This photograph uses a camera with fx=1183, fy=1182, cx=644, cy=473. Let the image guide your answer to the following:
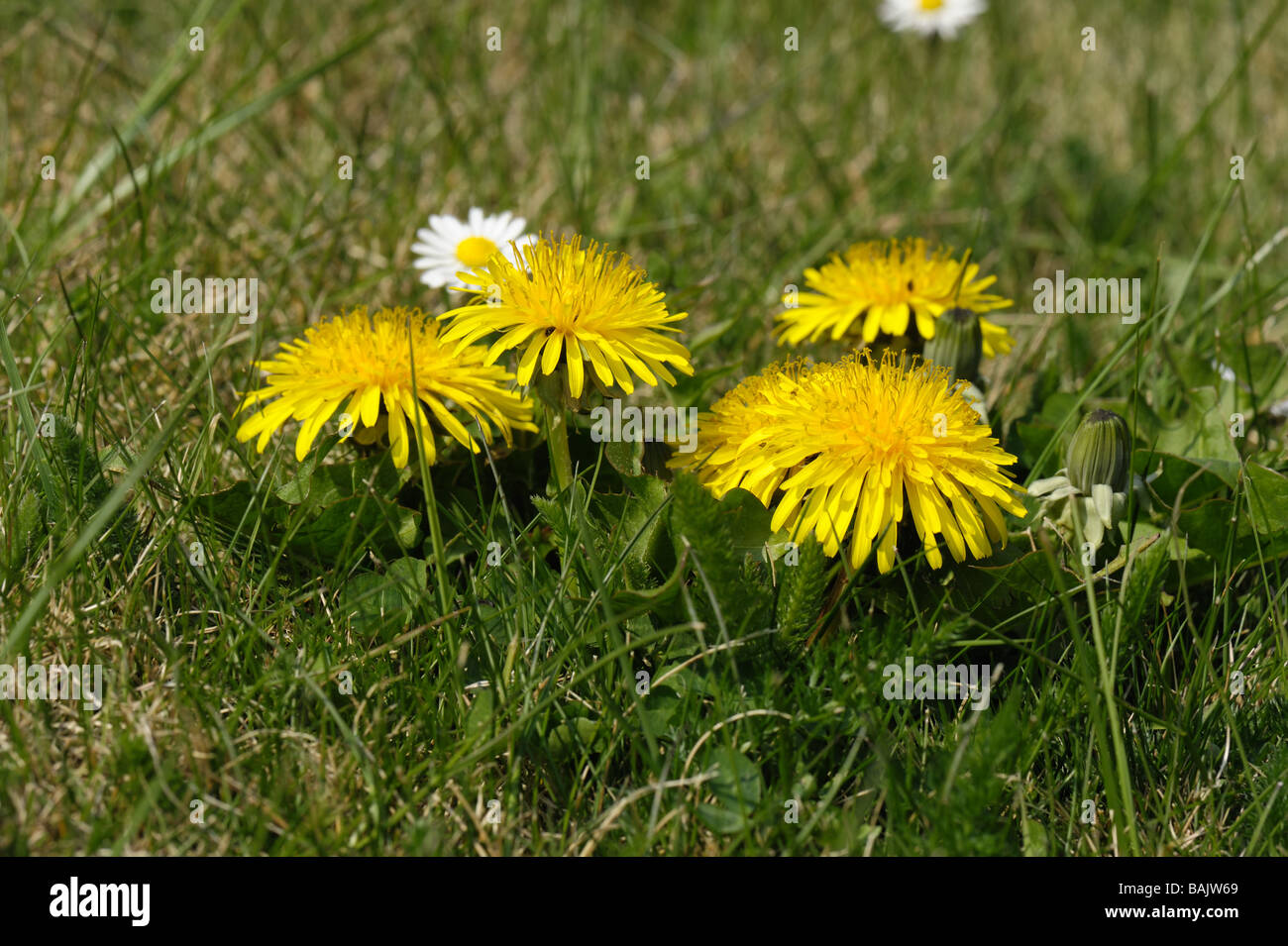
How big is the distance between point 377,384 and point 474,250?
1.91 feet

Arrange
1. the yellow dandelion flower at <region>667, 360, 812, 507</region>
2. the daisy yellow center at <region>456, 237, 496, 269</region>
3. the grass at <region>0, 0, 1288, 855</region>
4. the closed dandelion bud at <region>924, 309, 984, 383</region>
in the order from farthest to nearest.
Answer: the daisy yellow center at <region>456, 237, 496, 269</region>, the closed dandelion bud at <region>924, 309, 984, 383</region>, the yellow dandelion flower at <region>667, 360, 812, 507</region>, the grass at <region>0, 0, 1288, 855</region>

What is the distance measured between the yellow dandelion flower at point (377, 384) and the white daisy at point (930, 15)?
2737mm

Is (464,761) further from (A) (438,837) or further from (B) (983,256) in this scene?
(B) (983,256)

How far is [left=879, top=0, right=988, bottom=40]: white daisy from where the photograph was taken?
4105 millimetres

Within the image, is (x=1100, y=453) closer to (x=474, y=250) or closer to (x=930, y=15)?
(x=474, y=250)

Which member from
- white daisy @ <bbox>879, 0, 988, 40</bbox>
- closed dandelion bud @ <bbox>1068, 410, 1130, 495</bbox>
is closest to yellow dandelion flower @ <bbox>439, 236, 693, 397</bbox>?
closed dandelion bud @ <bbox>1068, 410, 1130, 495</bbox>

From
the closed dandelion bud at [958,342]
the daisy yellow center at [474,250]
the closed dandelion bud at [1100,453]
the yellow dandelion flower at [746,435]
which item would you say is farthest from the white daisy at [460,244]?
the closed dandelion bud at [1100,453]

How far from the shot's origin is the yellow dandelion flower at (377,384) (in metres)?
1.94

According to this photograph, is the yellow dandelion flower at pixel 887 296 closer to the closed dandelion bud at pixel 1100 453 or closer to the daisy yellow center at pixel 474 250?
the closed dandelion bud at pixel 1100 453

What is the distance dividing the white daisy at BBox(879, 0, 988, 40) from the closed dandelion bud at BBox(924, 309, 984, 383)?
2244 mm

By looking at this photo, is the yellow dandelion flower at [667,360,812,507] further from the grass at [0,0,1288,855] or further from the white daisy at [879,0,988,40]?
the white daisy at [879,0,988,40]

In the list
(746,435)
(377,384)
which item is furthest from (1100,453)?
(377,384)

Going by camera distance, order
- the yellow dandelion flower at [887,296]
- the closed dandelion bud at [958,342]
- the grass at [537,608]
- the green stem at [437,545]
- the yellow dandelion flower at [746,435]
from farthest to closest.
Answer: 1. the yellow dandelion flower at [887,296]
2. the closed dandelion bud at [958,342]
3. the yellow dandelion flower at [746,435]
4. the green stem at [437,545]
5. the grass at [537,608]

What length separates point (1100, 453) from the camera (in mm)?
1905
